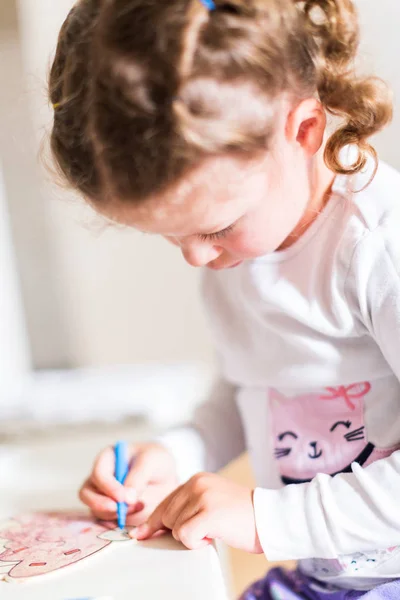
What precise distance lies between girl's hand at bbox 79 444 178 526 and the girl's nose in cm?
23

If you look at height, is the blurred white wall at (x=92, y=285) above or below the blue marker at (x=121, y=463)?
above

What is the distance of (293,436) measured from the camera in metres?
0.71

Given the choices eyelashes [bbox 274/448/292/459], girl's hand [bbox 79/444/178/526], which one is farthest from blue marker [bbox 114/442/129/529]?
eyelashes [bbox 274/448/292/459]

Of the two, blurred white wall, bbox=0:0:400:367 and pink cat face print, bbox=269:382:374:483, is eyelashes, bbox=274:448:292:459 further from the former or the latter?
blurred white wall, bbox=0:0:400:367

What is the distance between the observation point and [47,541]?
64 cm

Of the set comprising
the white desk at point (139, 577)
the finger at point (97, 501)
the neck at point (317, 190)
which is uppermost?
the neck at point (317, 190)

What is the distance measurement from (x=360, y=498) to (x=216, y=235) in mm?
239

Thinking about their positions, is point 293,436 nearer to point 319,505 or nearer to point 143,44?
point 319,505

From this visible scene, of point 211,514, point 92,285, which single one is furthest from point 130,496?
point 92,285

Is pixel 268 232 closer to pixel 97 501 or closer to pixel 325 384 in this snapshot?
pixel 325 384

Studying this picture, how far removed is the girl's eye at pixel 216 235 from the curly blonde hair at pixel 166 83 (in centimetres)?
7

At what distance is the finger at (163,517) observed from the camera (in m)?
0.61

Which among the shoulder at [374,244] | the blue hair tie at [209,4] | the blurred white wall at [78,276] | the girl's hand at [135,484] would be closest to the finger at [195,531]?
the girl's hand at [135,484]

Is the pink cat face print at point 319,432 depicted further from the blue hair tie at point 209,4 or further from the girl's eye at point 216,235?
the blue hair tie at point 209,4
